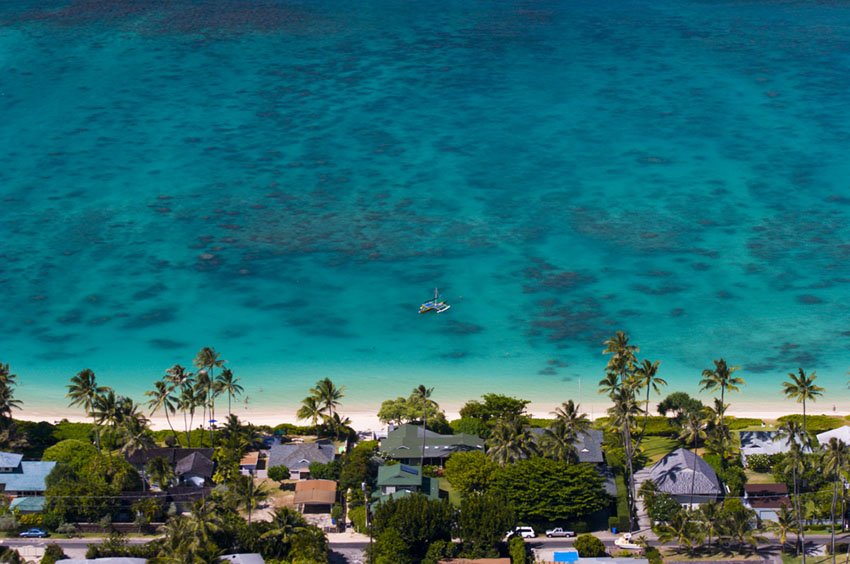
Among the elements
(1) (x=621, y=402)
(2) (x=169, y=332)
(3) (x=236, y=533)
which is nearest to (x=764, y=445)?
(1) (x=621, y=402)

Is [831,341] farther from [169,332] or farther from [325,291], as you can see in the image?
[169,332]

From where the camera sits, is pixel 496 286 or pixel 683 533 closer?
pixel 683 533

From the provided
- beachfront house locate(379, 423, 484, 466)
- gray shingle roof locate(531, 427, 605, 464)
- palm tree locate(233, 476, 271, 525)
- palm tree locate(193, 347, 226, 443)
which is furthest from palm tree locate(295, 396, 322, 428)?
gray shingle roof locate(531, 427, 605, 464)

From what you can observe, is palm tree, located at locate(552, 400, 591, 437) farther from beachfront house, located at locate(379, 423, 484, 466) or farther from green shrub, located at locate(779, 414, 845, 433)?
green shrub, located at locate(779, 414, 845, 433)

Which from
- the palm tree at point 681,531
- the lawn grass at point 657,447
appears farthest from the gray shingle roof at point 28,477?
the lawn grass at point 657,447

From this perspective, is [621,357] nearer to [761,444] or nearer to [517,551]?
[761,444]

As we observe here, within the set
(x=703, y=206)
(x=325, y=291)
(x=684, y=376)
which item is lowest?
(x=684, y=376)
